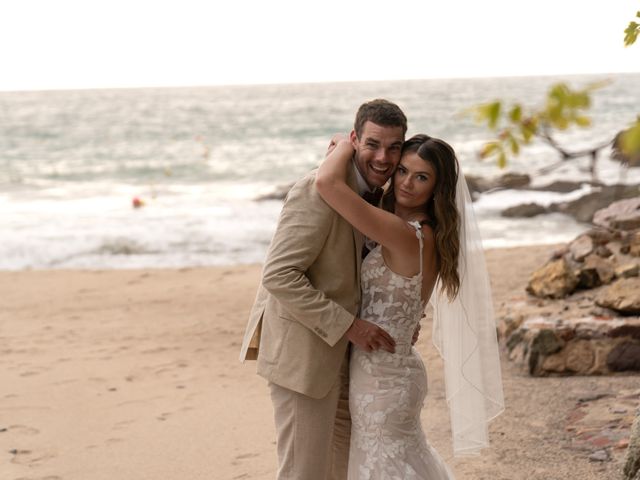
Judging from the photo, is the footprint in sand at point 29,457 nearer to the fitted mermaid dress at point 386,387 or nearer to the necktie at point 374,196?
the fitted mermaid dress at point 386,387

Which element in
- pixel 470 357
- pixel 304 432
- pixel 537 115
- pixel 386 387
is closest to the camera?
pixel 537 115

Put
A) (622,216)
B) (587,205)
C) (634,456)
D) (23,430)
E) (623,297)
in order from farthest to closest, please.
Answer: (587,205) → (622,216) → (623,297) → (23,430) → (634,456)

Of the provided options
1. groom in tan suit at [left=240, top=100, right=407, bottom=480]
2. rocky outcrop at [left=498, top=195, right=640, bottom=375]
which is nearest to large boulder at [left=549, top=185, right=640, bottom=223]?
rocky outcrop at [left=498, top=195, right=640, bottom=375]

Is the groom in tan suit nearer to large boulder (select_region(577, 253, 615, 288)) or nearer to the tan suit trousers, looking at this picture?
the tan suit trousers

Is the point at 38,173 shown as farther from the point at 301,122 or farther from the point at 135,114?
the point at 135,114

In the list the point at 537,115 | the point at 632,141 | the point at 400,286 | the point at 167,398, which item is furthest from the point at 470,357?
the point at 167,398

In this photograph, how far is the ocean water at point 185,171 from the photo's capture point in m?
15.6

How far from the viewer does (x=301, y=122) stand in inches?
1821

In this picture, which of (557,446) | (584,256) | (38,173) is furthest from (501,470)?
(38,173)

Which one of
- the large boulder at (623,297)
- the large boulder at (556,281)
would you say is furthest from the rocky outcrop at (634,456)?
the large boulder at (556,281)

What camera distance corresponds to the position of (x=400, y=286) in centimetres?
336

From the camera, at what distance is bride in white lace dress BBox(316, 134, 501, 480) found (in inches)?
129

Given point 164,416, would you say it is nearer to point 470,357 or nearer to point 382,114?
point 470,357

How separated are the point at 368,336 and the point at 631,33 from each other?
1526mm
